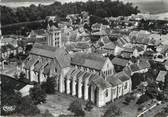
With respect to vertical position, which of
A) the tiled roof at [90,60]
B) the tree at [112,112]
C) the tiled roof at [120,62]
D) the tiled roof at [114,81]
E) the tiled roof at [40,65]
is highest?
the tiled roof at [90,60]

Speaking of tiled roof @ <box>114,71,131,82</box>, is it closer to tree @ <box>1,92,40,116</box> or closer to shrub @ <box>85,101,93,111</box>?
shrub @ <box>85,101,93,111</box>

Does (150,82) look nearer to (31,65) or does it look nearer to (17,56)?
(31,65)

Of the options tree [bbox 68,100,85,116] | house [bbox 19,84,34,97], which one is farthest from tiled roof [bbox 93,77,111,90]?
house [bbox 19,84,34,97]

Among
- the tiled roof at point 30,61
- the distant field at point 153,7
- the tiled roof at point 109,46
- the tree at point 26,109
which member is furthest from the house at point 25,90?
the distant field at point 153,7

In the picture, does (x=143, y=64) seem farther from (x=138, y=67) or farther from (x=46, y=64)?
(x=46, y=64)

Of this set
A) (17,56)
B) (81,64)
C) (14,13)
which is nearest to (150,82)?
(81,64)

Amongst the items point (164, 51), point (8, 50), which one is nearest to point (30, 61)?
point (8, 50)

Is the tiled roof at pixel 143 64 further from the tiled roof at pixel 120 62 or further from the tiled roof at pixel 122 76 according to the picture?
the tiled roof at pixel 122 76
